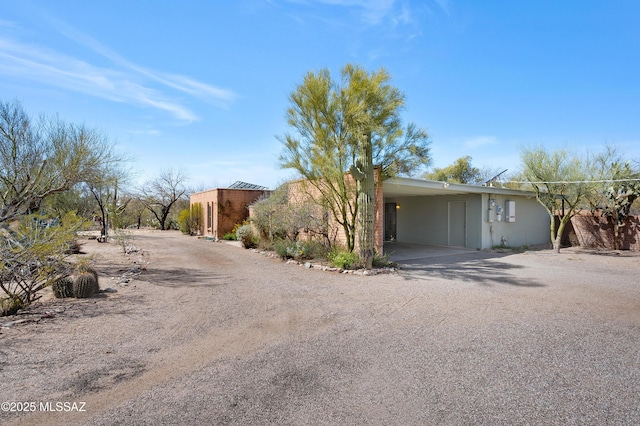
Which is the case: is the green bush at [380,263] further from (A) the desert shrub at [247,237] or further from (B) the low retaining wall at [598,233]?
(B) the low retaining wall at [598,233]

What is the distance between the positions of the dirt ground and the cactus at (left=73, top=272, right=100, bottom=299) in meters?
0.19

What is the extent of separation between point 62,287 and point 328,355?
552 cm

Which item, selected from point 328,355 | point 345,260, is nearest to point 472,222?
point 345,260

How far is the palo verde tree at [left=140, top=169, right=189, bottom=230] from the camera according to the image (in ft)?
107

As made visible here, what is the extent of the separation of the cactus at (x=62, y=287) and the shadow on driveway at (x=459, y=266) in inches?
281

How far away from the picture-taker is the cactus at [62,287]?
643 cm

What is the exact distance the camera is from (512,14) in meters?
9.26

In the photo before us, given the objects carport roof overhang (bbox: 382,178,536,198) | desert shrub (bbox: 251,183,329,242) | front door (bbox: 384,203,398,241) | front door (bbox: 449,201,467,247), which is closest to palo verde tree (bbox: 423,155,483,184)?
front door (bbox: 384,203,398,241)

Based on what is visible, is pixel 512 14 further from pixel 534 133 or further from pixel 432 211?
pixel 432 211

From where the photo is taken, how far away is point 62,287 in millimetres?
6438

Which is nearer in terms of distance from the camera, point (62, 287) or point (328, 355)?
point (328, 355)

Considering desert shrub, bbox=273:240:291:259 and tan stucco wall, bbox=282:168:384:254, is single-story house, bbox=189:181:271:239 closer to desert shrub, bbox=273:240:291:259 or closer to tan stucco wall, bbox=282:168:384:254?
tan stucco wall, bbox=282:168:384:254

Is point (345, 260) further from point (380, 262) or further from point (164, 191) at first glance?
point (164, 191)

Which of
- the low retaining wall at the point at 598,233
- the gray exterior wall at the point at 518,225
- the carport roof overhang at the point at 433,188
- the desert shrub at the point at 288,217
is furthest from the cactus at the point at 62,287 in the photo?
the low retaining wall at the point at 598,233
